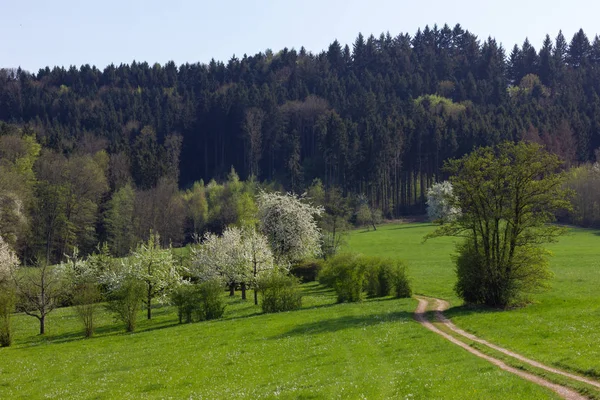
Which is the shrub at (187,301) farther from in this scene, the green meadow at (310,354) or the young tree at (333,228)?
the young tree at (333,228)

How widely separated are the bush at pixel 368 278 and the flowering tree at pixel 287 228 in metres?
15.9

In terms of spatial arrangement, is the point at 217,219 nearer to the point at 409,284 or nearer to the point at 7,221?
the point at 7,221

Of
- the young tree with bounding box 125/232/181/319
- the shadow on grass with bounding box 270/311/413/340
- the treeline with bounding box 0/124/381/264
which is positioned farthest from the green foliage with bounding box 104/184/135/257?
the shadow on grass with bounding box 270/311/413/340

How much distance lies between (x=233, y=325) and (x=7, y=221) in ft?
175

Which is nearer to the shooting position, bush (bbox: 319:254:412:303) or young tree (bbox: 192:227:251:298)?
bush (bbox: 319:254:412:303)

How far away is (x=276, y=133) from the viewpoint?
156750mm

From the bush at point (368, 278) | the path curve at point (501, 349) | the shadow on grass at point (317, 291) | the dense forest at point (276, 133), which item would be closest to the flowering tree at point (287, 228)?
the shadow on grass at point (317, 291)

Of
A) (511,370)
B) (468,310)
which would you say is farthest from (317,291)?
(511,370)

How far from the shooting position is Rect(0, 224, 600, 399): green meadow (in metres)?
19.6

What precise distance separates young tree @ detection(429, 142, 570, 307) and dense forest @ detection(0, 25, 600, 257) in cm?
7254

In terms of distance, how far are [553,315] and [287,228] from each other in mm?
41054

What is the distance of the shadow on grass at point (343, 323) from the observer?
3300cm

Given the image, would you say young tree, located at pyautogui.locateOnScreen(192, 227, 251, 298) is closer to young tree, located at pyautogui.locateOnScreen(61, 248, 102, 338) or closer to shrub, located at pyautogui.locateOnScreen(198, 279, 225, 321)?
shrub, located at pyautogui.locateOnScreen(198, 279, 225, 321)

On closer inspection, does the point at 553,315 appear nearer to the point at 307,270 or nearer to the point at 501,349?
the point at 501,349
